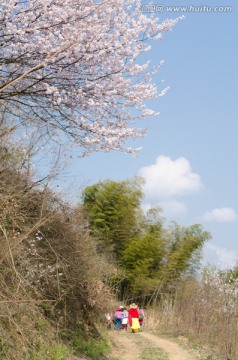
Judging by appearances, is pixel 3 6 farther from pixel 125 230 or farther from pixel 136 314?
pixel 125 230

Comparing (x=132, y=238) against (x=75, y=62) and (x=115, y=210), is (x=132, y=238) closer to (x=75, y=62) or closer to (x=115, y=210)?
(x=115, y=210)

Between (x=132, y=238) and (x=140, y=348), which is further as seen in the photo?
(x=132, y=238)

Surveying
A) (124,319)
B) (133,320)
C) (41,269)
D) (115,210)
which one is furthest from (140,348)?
(115,210)

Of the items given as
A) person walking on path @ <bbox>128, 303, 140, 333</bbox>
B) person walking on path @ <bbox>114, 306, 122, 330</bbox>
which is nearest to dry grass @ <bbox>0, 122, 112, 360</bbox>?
person walking on path @ <bbox>128, 303, 140, 333</bbox>

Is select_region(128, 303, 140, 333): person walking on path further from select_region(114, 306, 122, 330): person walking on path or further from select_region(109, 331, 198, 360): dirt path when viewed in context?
select_region(109, 331, 198, 360): dirt path

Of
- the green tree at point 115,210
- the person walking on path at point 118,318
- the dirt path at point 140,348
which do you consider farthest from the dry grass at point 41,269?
the green tree at point 115,210

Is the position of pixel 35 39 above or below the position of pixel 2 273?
above

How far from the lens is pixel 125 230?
24734mm

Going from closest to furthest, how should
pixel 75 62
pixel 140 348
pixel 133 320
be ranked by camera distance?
pixel 75 62 → pixel 140 348 → pixel 133 320

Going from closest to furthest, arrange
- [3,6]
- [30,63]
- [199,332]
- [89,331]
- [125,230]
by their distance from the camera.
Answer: [3,6]
[30,63]
[89,331]
[199,332]
[125,230]

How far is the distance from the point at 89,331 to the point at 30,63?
636 centimetres

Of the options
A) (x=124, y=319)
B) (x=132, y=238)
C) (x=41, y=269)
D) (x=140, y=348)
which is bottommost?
(x=140, y=348)

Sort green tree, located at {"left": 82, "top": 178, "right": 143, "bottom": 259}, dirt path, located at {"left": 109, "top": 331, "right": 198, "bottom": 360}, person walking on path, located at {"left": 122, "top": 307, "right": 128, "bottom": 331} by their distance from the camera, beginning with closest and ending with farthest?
dirt path, located at {"left": 109, "top": 331, "right": 198, "bottom": 360} < person walking on path, located at {"left": 122, "top": 307, "right": 128, "bottom": 331} < green tree, located at {"left": 82, "top": 178, "right": 143, "bottom": 259}

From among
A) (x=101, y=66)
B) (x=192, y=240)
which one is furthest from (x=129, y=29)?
(x=192, y=240)
